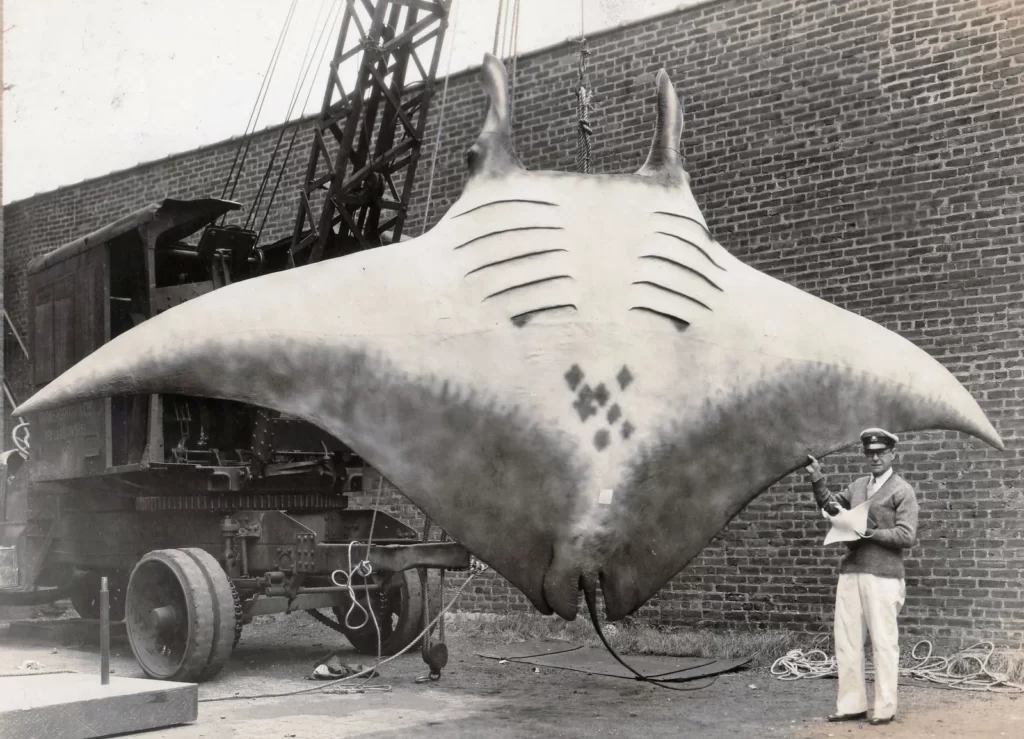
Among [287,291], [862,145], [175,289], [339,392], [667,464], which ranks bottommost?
[667,464]

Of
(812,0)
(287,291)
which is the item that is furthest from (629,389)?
(812,0)

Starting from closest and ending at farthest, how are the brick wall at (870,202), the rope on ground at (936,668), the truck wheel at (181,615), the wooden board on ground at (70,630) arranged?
the rope on ground at (936,668) → the truck wheel at (181,615) → the brick wall at (870,202) → the wooden board on ground at (70,630)

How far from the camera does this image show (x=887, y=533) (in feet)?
17.1

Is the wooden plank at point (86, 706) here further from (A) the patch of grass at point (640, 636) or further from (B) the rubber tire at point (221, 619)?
(A) the patch of grass at point (640, 636)

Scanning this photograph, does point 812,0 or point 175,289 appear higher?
point 812,0

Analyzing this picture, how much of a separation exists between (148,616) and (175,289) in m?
2.27

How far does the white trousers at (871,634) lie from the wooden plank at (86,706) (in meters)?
3.34

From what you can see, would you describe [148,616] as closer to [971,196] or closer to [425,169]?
[425,169]

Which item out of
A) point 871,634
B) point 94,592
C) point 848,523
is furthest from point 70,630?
point 848,523

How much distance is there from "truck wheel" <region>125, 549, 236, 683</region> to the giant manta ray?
16.3ft

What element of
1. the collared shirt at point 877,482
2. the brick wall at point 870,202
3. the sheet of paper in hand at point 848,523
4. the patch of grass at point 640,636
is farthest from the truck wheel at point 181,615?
the collared shirt at point 877,482

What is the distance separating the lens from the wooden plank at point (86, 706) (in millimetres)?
4508

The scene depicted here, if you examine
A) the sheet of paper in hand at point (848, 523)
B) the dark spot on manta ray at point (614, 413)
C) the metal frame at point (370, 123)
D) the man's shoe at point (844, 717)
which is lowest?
the man's shoe at point (844, 717)

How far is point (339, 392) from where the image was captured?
Result: 195cm
